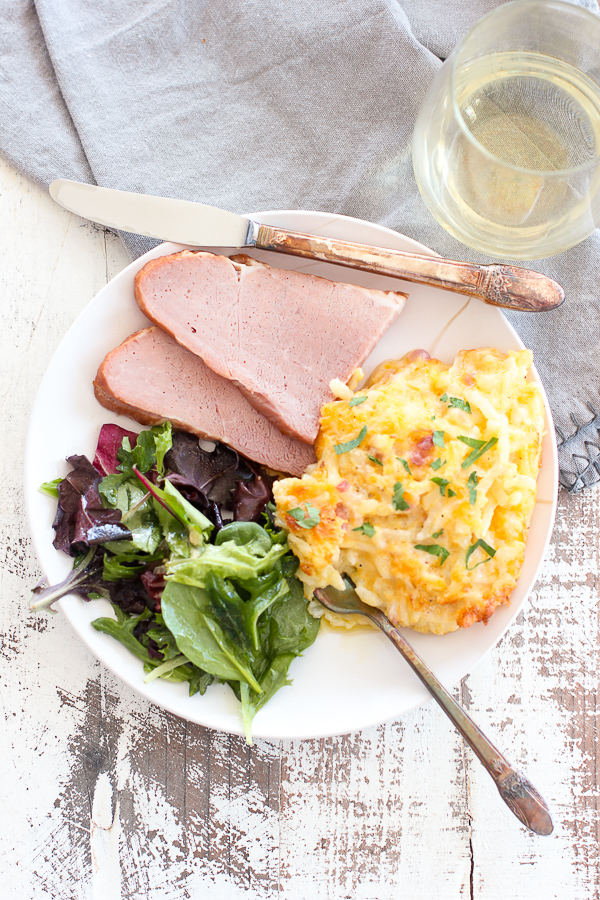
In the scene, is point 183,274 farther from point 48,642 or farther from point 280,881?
point 280,881

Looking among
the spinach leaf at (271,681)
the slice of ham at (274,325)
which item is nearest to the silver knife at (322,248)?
the slice of ham at (274,325)

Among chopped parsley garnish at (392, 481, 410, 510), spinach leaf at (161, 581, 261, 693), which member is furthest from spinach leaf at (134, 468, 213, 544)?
chopped parsley garnish at (392, 481, 410, 510)

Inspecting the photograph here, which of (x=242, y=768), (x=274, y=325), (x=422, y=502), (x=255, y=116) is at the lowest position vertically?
(x=242, y=768)

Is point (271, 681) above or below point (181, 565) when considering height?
below

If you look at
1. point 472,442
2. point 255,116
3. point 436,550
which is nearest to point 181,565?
point 436,550

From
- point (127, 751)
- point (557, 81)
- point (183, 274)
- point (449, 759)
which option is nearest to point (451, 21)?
point (557, 81)

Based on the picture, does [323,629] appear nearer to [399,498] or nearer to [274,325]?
[399,498]

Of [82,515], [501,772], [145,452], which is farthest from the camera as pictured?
[145,452]
